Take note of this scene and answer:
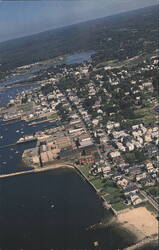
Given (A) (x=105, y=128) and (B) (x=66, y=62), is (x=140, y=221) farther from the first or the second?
(B) (x=66, y=62)

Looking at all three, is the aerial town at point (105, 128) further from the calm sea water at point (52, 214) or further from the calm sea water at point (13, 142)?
the calm sea water at point (52, 214)

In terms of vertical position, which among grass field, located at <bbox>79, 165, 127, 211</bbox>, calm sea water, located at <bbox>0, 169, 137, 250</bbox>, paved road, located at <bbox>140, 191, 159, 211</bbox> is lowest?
calm sea water, located at <bbox>0, 169, 137, 250</bbox>

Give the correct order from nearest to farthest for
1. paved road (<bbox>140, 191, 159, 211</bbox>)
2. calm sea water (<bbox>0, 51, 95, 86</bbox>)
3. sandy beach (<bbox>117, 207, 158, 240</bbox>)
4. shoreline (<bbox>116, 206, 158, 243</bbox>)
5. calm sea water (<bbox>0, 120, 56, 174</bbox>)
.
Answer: shoreline (<bbox>116, 206, 158, 243</bbox>) < sandy beach (<bbox>117, 207, 158, 240</bbox>) < paved road (<bbox>140, 191, 159, 211</bbox>) < calm sea water (<bbox>0, 120, 56, 174</bbox>) < calm sea water (<bbox>0, 51, 95, 86</bbox>)

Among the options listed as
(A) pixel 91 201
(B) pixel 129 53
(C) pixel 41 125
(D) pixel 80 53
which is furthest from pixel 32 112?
(D) pixel 80 53

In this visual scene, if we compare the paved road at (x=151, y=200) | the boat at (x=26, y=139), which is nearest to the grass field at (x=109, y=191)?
the paved road at (x=151, y=200)

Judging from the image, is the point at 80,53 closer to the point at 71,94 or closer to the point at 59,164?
the point at 71,94

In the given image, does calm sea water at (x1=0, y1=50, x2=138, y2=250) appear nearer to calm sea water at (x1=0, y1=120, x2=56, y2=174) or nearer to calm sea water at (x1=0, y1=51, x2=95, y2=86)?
calm sea water at (x1=0, y1=120, x2=56, y2=174)

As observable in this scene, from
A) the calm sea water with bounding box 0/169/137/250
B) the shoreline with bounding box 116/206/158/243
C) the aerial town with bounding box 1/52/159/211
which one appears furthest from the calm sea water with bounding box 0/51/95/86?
the shoreline with bounding box 116/206/158/243
